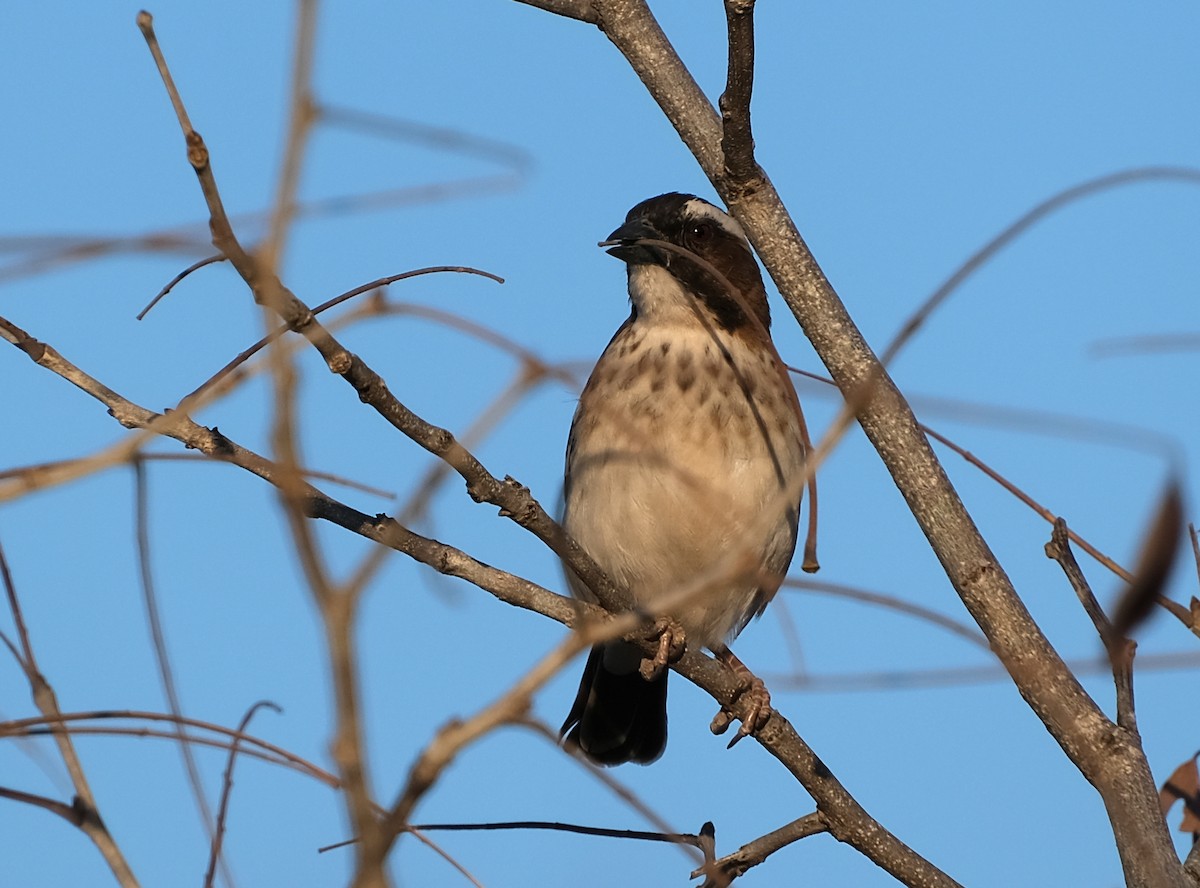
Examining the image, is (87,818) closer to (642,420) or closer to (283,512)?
(283,512)

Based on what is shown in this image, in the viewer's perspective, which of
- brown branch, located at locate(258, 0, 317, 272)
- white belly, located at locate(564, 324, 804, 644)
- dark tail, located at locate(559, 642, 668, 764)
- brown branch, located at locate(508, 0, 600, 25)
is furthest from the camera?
dark tail, located at locate(559, 642, 668, 764)

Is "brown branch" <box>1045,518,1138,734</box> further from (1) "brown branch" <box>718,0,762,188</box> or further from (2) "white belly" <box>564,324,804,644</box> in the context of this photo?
(2) "white belly" <box>564,324,804,644</box>

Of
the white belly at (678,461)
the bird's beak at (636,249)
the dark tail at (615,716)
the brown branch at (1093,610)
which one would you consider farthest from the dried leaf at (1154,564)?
the dark tail at (615,716)

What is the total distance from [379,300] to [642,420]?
4383mm

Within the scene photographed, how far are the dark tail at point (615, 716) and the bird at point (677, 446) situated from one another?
1 centimetres

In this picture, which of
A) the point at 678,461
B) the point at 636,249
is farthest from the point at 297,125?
the point at 636,249

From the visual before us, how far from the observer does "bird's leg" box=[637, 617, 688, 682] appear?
504cm

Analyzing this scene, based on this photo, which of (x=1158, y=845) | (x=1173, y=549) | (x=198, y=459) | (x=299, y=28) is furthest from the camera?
(x=1158, y=845)

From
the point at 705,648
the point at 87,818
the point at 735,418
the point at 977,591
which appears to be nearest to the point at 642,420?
the point at 735,418

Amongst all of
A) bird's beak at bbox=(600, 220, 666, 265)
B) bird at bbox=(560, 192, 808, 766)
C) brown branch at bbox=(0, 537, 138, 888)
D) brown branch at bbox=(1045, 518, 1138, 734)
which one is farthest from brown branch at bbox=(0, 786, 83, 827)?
bird's beak at bbox=(600, 220, 666, 265)

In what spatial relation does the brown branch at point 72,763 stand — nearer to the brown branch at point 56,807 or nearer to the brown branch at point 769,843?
the brown branch at point 56,807

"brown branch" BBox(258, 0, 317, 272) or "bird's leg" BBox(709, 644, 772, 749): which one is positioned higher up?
"bird's leg" BBox(709, 644, 772, 749)

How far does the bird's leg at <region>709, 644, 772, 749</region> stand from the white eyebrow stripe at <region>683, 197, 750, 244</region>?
2012 millimetres

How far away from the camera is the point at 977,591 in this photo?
3811 mm
